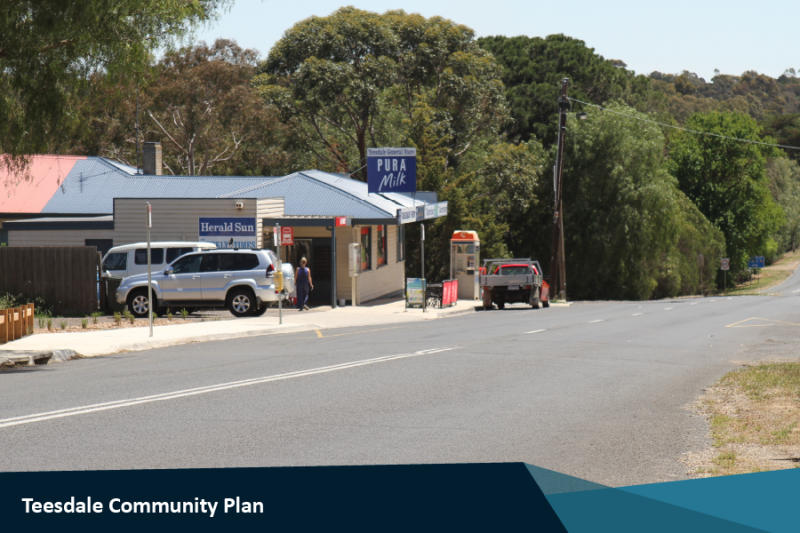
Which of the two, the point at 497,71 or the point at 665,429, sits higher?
the point at 497,71

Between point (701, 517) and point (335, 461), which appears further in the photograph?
point (335, 461)

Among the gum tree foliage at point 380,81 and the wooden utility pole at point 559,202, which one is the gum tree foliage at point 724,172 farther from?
the wooden utility pole at point 559,202

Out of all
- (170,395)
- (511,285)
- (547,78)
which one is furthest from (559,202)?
(170,395)

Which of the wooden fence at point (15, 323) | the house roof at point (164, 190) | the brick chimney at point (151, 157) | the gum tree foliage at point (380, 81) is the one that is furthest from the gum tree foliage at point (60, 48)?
the gum tree foliage at point (380, 81)

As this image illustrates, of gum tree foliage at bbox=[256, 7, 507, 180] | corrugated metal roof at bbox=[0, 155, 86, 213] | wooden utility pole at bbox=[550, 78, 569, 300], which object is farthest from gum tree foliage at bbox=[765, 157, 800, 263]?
corrugated metal roof at bbox=[0, 155, 86, 213]

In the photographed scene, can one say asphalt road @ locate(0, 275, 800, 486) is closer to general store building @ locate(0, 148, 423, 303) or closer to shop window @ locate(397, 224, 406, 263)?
general store building @ locate(0, 148, 423, 303)

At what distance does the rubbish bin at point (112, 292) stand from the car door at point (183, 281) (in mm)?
1777

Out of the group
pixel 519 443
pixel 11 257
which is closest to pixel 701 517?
pixel 519 443

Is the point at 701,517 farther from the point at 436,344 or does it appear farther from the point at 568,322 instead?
the point at 568,322

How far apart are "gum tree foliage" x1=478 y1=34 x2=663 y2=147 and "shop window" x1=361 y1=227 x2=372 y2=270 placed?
1026 inches

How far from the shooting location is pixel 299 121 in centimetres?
5119

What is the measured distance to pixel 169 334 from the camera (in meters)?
19.2

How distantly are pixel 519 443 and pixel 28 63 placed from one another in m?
11.4

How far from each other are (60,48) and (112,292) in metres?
11.8
